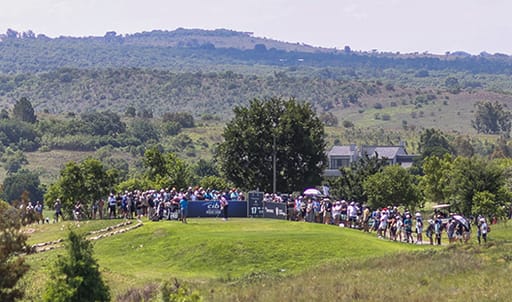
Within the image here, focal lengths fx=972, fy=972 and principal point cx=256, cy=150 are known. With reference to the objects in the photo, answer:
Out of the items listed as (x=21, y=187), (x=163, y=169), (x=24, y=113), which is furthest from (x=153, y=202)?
(x=24, y=113)

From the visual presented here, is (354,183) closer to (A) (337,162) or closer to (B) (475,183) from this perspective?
(B) (475,183)

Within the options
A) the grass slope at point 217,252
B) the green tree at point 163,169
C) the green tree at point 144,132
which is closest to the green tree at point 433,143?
the green tree at point 144,132

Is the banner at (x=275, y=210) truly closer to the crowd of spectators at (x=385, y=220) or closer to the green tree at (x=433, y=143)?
the crowd of spectators at (x=385, y=220)

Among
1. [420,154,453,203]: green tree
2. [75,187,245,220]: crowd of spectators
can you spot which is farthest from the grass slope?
[420,154,453,203]: green tree

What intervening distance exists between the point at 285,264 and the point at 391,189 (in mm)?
34660

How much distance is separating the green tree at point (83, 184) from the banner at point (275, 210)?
11.7 metres

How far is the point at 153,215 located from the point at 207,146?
131 meters

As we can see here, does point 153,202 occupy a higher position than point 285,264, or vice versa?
point 153,202

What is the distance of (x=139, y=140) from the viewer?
625 feet

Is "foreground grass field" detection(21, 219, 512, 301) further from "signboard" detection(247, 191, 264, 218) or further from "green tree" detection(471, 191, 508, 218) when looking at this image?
"green tree" detection(471, 191, 508, 218)

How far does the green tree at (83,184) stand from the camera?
60.2 m

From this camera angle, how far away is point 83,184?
2379 inches

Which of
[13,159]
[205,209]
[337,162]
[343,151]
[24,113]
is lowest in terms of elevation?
[13,159]

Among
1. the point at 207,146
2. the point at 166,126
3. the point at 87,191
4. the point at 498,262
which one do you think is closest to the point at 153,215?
the point at 87,191
